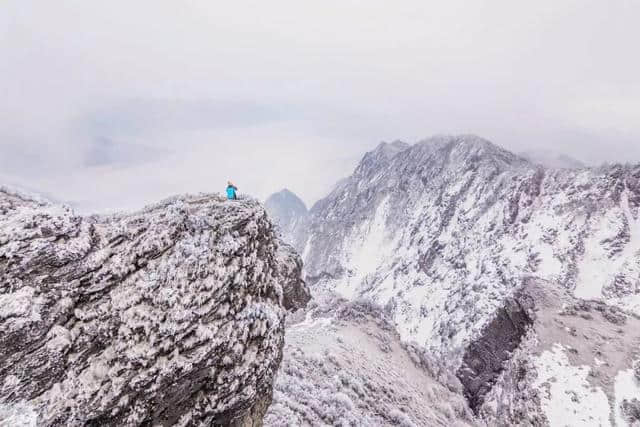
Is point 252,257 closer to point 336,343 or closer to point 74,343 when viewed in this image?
point 74,343

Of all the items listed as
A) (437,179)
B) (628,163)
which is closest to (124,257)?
(628,163)

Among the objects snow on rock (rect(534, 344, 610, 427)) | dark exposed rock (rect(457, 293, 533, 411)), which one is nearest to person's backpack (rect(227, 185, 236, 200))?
snow on rock (rect(534, 344, 610, 427))

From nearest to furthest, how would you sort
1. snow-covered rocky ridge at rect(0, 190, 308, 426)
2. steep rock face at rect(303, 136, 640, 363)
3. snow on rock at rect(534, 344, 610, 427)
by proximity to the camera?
snow-covered rocky ridge at rect(0, 190, 308, 426), snow on rock at rect(534, 344, 610, 427), steep rock face at rect(303, 136, 640, 363)

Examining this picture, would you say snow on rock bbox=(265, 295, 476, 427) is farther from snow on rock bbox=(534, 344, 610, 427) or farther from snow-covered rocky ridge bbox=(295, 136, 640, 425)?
snow-covered rocky ridge bbox=(295, 136, 640, 425)

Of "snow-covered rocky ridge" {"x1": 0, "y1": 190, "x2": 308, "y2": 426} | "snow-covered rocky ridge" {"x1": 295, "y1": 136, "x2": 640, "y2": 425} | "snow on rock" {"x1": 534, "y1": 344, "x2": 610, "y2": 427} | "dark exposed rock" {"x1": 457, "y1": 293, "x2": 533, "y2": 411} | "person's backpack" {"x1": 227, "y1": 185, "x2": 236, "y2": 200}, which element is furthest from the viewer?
"dark exposed rock" {"x1": 457, "y1": 293, "x2": 533, "y2": 411}

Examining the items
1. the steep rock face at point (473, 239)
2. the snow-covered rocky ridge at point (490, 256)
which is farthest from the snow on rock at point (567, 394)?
the steep rock face at point (473, 239)

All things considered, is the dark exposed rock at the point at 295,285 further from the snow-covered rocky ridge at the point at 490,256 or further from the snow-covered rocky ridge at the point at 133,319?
the snow-covered rocky ridge at the point at 490,256

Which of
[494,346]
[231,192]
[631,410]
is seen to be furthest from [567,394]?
[231,192]
